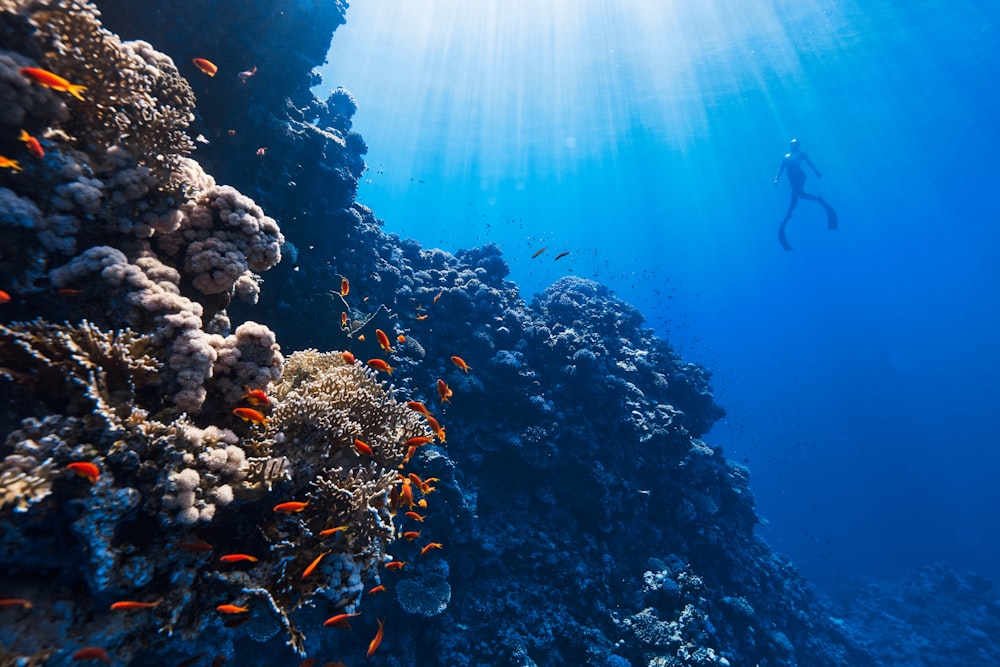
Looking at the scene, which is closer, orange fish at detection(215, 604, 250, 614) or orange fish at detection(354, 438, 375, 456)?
orange fish at detection(215, 604, 250, 614)

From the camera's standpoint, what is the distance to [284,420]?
410 centimetres

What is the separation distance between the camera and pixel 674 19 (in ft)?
172

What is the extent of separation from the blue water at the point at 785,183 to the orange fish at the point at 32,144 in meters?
23.7

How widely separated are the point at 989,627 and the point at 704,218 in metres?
125

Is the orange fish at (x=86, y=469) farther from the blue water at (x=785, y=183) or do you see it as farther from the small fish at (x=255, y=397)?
the blue water at (x=785, y=183)

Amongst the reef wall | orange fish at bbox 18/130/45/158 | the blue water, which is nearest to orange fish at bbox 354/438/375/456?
the reef wall

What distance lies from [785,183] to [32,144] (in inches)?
6218

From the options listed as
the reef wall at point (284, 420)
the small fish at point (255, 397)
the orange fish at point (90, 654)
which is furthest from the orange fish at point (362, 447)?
the orange fish at point (90, 654)

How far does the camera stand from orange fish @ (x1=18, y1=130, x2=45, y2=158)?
3111 mm

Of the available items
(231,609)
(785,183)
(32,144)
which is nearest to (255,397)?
(231,609)

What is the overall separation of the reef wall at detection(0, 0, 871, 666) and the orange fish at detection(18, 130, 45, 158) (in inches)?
4.6

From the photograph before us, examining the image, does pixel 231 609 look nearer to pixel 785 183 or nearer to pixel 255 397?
pixel 255 397

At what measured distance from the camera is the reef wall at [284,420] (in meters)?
3.03

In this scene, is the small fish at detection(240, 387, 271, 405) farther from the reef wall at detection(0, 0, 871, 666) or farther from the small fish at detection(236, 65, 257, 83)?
the small fish at detection(236, 65, 257, 83)
